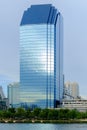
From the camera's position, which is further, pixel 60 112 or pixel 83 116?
pixel 83 116

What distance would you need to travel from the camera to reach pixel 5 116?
7003 inches

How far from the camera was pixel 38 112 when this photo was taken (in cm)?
18088

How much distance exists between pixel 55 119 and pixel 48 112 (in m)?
4.10

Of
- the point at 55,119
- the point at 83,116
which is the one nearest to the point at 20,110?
the point at 55,119

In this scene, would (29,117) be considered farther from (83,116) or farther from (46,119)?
(83,116)

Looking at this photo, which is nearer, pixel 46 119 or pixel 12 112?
pixel 46 119

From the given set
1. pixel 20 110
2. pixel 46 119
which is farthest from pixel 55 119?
pixel 20 110

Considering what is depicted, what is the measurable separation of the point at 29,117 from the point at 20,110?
14.2ft

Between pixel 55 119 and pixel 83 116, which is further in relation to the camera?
pixel 83 116

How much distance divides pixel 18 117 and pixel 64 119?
17.8 metres

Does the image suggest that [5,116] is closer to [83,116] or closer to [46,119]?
[46,119]

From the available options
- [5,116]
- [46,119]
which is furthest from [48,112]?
[5,116]

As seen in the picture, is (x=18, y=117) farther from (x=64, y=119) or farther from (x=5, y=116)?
(x=64, y=119)

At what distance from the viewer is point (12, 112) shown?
607 feet
